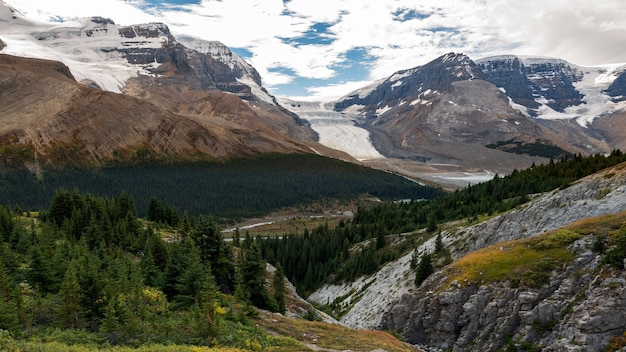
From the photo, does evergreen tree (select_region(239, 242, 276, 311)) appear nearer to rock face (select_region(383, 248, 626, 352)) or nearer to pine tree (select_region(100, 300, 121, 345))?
pine tree (select_region(100, 300, 121, 345))

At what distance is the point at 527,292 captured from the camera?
130 ft

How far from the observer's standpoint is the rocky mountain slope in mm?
34125

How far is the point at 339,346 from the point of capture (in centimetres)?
3291

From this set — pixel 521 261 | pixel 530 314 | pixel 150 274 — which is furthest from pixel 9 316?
pixel 521 261

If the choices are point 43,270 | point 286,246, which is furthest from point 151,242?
point 286,246

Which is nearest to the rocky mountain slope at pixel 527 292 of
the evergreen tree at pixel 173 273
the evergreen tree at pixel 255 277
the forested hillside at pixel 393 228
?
the forested hillside at pixel 393 228

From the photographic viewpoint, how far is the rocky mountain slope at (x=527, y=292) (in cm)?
3412

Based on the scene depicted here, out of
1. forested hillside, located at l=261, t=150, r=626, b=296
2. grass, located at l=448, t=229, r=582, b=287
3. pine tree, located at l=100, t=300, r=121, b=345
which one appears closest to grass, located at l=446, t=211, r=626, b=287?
grass, located at l=448, t=229, r=582, b=287

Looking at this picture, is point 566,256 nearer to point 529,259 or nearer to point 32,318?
point 529,259

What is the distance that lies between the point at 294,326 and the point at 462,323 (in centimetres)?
1998

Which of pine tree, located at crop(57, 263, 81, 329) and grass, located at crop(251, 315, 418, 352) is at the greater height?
pine tree, located at crop(57, 263, 81, 329)

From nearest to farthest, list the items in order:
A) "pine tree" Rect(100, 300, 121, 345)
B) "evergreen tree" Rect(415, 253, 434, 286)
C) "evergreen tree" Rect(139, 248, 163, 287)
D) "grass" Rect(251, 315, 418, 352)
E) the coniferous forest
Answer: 1. "pine tree" Rect(100, 300, 121, 345)
2. the coniferous forest
3. "grass" Rect(251, 315, 418, 352)
4. "evergreen tree" Rect(139, 248, 163, 287)
5. "evergreen tree" Rect(415, 253, 434, 286)

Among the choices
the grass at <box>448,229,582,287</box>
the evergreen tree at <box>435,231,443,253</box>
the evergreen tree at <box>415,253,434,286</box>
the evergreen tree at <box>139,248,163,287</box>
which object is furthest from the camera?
the evergreen tree at <box>435,231,443,253</box>

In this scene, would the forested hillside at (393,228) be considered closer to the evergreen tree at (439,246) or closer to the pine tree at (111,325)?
the evergreen tree at (439,246)
